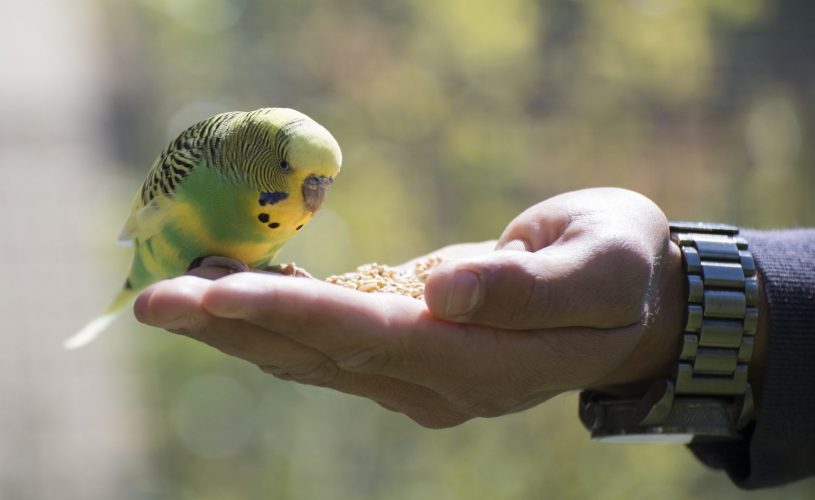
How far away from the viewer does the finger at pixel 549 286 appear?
1.51 meters

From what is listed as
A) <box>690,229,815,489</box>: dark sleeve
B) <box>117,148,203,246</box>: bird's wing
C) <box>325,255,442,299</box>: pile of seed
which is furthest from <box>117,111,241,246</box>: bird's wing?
<box>690,229,815,489</box>: dark sleeve

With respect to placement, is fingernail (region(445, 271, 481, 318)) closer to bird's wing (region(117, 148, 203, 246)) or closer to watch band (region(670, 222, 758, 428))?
watch band (region(670, 222, 758, 428))

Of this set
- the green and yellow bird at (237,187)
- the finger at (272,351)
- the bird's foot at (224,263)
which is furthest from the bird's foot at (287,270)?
the finger at (272,351)

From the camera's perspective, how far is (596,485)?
12.3ft

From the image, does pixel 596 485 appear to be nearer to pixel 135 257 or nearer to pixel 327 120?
pixel 327 120

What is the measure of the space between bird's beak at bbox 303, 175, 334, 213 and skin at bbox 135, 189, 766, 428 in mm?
248

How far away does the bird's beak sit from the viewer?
188cm

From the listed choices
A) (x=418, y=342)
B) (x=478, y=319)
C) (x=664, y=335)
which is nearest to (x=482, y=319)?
(x=478, y=319)

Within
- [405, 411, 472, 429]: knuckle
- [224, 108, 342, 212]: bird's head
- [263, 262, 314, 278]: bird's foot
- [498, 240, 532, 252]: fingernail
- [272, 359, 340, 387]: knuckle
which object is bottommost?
[405, 411, 472, 429]: knuckle

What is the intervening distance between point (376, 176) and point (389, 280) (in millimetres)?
1736

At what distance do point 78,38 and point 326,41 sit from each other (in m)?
1.61

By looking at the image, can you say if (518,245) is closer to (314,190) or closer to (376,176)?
(314,190)

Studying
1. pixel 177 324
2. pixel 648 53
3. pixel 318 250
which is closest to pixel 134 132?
pixel 318 250

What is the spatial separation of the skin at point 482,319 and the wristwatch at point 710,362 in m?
0.05
